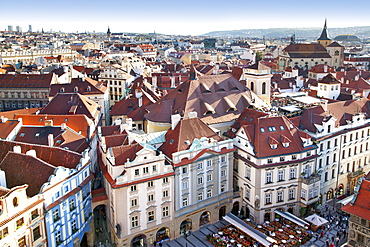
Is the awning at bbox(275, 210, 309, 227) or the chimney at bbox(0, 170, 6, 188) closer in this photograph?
the chimney at bbox(0, 170, 6, 188)

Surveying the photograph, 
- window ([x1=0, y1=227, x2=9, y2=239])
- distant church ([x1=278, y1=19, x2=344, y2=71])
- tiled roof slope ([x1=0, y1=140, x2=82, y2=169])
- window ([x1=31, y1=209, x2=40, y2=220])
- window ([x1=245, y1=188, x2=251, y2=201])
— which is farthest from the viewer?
distant church ([x1=278, y1=19, x2=344, y2=71])

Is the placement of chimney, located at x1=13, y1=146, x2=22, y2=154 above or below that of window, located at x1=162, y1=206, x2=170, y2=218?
above

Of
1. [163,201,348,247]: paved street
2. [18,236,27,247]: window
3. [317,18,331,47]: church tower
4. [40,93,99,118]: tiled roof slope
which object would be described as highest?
[317,18,331,47]: church tower

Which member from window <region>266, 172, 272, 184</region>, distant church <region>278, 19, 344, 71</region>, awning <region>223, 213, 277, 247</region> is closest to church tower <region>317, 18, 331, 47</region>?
distant church <region>278, 19, 344, 71</region>

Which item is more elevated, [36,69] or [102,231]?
[36,69]

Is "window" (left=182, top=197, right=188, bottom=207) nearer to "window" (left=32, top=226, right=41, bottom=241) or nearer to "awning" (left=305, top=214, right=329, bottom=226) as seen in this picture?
"awning" (left=305, top=214, right=329, bottom=226)

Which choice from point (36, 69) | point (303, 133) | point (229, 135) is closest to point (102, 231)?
point (229, 135)

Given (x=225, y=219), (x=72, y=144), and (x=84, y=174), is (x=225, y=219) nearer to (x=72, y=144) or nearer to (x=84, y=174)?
(x=84, y=174)

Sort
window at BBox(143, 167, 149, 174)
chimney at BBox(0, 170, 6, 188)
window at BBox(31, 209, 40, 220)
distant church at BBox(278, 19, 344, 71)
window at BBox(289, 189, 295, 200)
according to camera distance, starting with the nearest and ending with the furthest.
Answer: window at BBox(31, 209, 40, 220) → chimney at BBox(0, 170, 6, 188) → window at BBox(143, 167, 149, 174) → window at BBox(289, 189, 295, 200) → distant church at BBox(278, 19, 344, 71)
